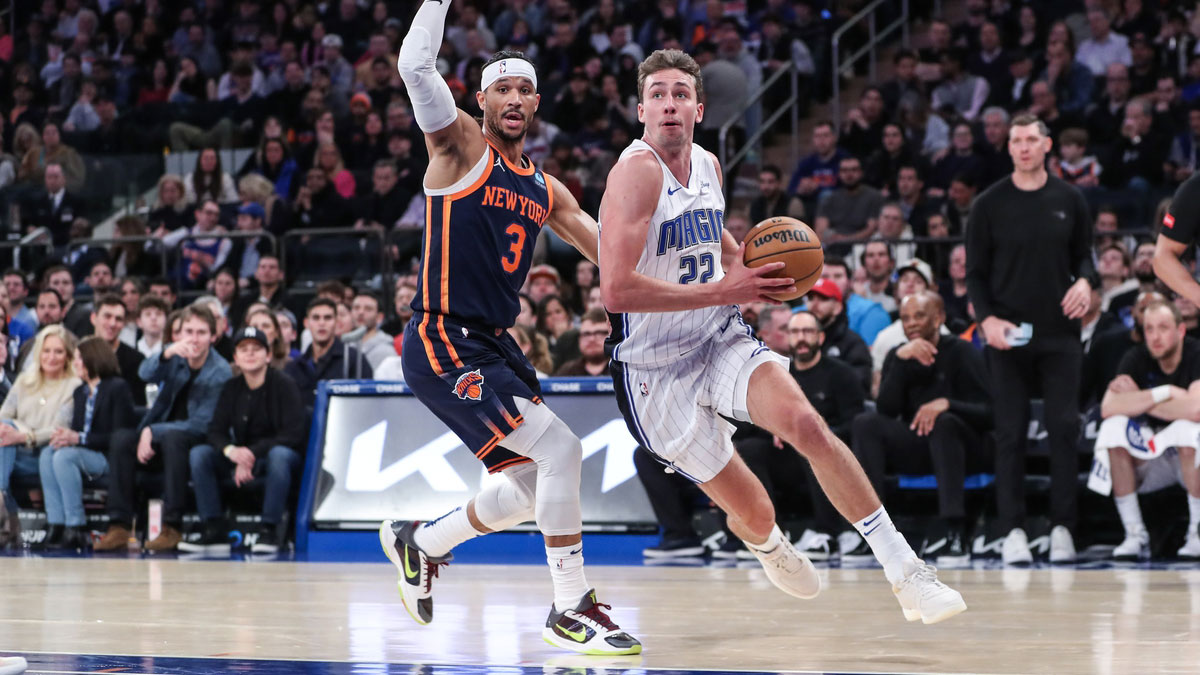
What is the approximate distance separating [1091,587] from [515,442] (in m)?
3.31

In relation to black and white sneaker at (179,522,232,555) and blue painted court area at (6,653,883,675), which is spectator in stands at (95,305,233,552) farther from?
blue painted court area at (6,653,883,675)

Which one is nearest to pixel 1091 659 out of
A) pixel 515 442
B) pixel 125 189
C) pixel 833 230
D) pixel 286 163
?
pixel 515 442

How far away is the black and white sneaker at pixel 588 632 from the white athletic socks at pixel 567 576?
0.03 metres

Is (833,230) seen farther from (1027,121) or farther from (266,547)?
(266,547)

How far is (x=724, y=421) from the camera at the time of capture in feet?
18.5

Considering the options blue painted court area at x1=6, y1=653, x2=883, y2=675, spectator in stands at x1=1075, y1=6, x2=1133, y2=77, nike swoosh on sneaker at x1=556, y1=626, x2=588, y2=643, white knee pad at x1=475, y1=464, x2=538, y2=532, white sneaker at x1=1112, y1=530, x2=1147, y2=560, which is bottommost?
white sneaker at x1=1112, y1=530, x2=1147, y2=560

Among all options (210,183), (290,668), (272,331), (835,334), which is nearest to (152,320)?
(272,331)

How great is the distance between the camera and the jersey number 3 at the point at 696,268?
5.48m

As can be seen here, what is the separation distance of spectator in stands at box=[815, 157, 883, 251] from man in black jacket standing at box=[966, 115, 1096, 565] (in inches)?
163

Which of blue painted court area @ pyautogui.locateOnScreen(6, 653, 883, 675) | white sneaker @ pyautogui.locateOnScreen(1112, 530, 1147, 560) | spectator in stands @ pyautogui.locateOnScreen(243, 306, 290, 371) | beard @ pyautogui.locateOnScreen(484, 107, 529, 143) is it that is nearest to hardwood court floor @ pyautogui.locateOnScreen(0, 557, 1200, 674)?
blue painted court area @ pyautogui.locateOnScreen(6, 653, 883, 675)

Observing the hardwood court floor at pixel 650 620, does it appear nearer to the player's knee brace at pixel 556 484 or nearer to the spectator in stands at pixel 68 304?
the player's knee brace at pixel 556 484

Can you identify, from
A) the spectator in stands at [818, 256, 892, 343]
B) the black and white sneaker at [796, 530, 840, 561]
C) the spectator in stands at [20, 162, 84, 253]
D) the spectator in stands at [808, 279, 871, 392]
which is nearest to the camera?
the black and white sneaker at [796, 530, 840, 561]

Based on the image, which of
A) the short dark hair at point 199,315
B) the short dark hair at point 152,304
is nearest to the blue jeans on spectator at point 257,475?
the short dark hair at point 199,315

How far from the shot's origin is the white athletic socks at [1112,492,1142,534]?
28.7 feet
